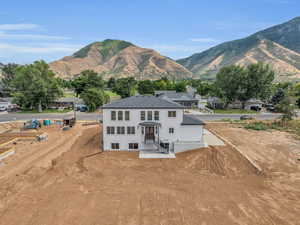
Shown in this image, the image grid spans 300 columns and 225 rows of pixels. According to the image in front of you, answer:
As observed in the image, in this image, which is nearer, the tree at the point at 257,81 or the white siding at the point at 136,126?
the white siding at the point at 136,126

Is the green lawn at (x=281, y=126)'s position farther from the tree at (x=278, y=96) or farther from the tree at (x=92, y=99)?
the tree at (x=92, y=99)

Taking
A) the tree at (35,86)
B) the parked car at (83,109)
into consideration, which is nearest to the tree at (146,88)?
the parked car at (83,109)

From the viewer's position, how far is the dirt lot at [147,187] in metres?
12.1

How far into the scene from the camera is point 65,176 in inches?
687

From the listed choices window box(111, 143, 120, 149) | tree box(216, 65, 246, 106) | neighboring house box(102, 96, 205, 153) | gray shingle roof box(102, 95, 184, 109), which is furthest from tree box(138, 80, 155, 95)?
window box(111, 143, 120, 149)

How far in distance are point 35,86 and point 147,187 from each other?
48070 millimetres

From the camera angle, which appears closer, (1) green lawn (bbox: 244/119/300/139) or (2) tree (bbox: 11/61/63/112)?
(1) green lawn (bbox: 244/119/300/139)

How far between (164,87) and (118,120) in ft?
250

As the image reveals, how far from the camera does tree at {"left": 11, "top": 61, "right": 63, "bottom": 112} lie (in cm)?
4947

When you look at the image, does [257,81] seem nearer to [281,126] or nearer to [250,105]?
[250,105]

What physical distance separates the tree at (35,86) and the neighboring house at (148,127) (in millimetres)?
36023

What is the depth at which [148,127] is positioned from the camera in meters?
24.0

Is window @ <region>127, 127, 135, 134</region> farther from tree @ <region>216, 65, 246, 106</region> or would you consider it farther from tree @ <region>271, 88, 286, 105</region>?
tree @ <region>271, 88, 286, 105</region>

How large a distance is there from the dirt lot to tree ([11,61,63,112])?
3032 cm
